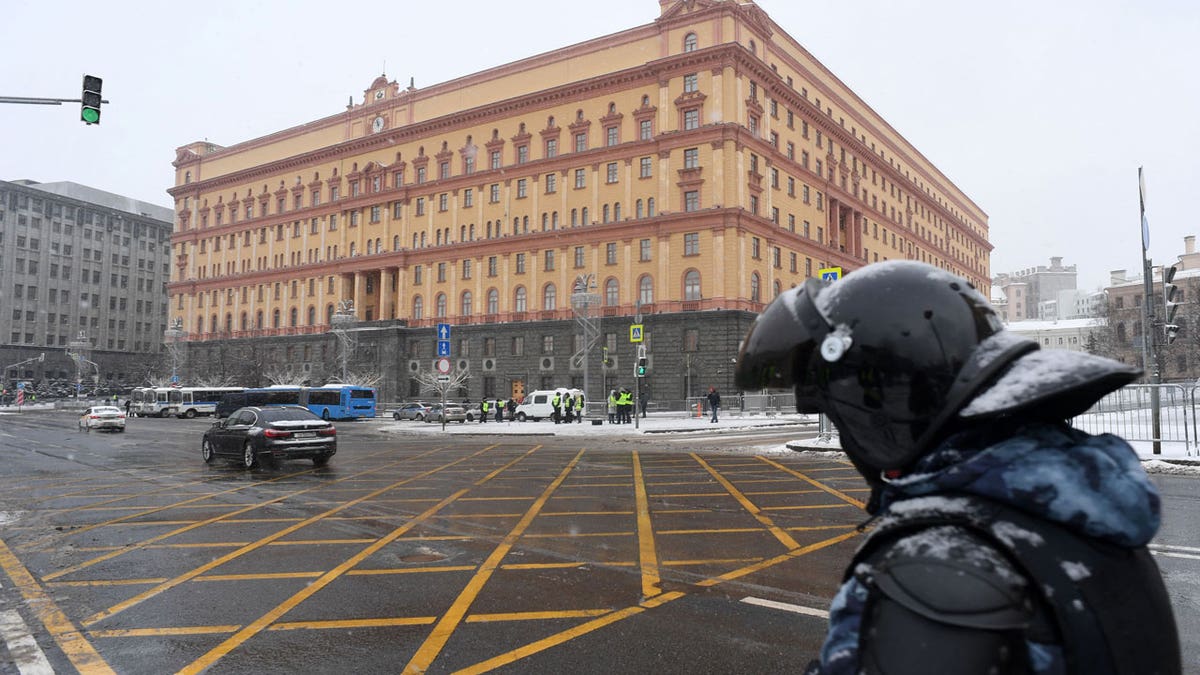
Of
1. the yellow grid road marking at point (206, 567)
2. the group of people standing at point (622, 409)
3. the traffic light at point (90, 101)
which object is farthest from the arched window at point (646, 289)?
the yellow grid road marking at point (206, 567)

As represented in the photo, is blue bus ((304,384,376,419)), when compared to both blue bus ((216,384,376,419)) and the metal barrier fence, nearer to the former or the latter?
blue bus ((216,384,376,419))

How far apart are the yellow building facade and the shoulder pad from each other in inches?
1652

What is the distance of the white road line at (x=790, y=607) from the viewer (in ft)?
16.0

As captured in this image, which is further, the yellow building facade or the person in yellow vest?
the yellow building facade

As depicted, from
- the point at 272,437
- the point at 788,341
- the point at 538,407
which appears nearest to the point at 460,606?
the point at 788,341

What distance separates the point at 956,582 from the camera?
1.10 meters

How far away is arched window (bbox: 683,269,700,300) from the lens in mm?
50062

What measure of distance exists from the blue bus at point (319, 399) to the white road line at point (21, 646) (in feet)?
143

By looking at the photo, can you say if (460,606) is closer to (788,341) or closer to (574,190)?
(788,341)

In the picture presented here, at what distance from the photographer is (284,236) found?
245ft

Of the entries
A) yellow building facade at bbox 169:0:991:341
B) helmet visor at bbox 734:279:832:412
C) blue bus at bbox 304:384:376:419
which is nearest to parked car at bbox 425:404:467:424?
blue bus at bbox 304:384:376:419

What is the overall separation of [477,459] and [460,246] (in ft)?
151

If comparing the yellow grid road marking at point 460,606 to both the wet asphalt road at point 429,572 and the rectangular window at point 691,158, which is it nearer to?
the wet asphalt road at point 429,572

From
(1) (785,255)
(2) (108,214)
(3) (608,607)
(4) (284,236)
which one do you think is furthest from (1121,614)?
(2) (108,214)
